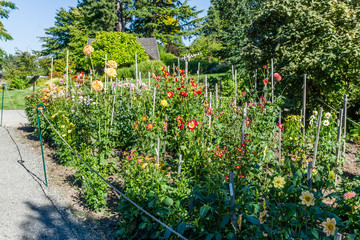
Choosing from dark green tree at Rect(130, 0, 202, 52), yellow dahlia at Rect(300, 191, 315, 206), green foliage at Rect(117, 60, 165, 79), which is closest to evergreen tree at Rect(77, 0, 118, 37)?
dark green tree at Rect(130, 0, 202, 52)

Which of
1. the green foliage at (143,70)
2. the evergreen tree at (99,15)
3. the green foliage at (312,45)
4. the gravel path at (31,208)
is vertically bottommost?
the gravel path at (31,208)

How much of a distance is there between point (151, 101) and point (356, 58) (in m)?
3.98

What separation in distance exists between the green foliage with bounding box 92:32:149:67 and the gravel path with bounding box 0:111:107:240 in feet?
52.7

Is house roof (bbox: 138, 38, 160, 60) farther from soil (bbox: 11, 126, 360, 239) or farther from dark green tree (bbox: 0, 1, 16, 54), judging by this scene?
soil (bbox: 11, 126, 360, 239)

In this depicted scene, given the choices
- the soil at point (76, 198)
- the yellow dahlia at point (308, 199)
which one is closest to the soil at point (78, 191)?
the soil at point (76, 198)

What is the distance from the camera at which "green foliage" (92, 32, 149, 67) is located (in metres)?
19.6

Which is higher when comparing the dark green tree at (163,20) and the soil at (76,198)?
the dark green tree at (163,20)

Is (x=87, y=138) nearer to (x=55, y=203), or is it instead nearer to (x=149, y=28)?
(x=55, y=203)

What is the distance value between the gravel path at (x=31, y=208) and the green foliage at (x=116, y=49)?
52.7 feet

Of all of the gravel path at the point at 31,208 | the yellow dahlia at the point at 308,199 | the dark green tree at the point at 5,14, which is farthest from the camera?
the dark green tree at the point at 5,14

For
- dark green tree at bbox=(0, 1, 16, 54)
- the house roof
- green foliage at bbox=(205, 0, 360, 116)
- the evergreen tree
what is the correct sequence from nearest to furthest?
green foliage at bbox=(205, 0, 360, 116), dark green tree at bbox=(0, 1, 16, 54), the house roof, the evergreen tree

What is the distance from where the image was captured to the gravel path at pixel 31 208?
Answer: 255 cm

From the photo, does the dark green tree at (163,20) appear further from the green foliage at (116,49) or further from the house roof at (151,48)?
the green foliage at (116,49)

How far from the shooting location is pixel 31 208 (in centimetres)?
297
